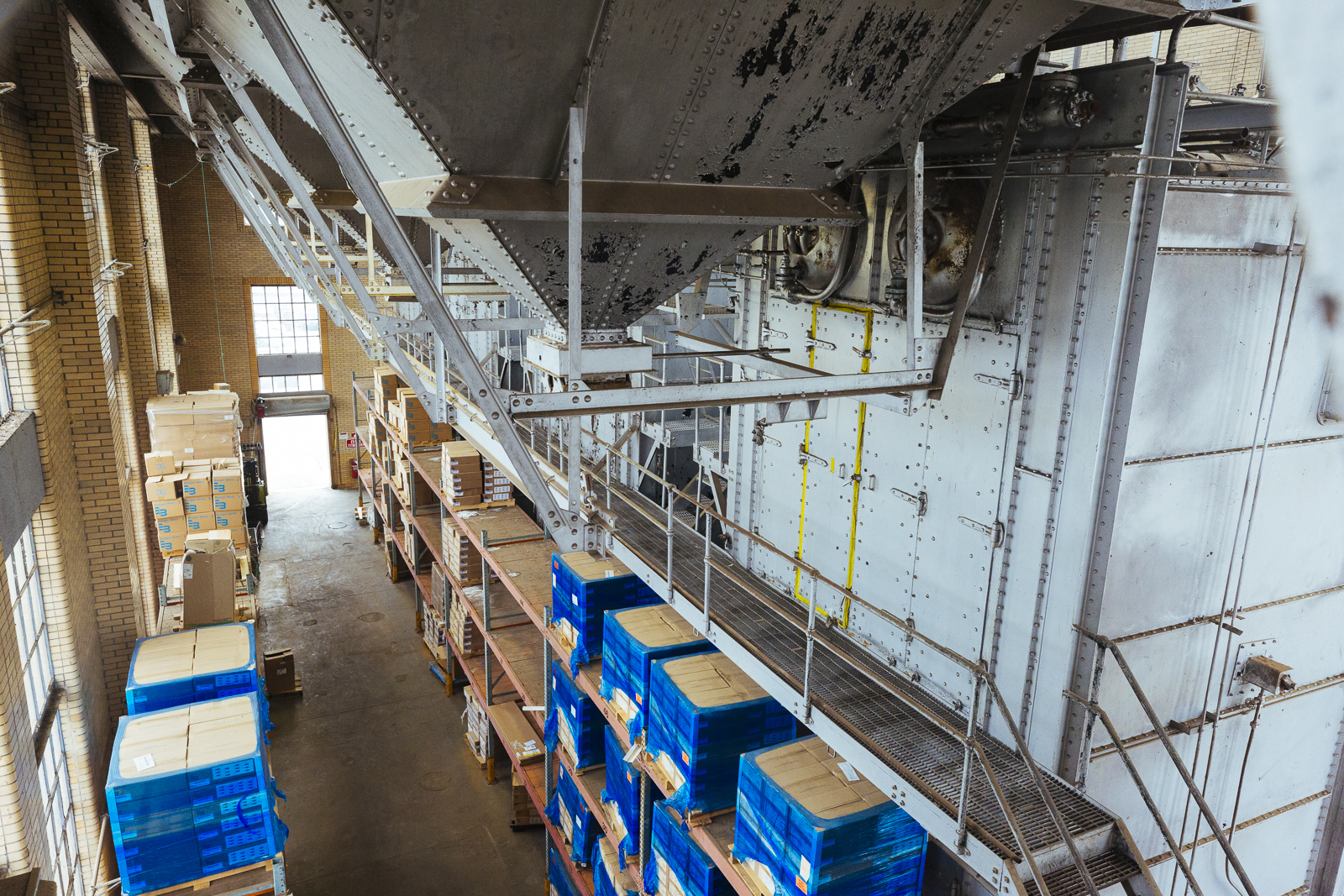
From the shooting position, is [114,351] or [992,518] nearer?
[992,518]

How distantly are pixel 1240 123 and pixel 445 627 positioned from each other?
11.8 m

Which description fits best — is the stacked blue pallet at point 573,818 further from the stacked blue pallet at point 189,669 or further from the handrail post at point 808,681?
the handrail post at point 808,681

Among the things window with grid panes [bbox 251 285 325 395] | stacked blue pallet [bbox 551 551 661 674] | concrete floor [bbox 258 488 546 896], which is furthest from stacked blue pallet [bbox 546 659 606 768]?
window with grid panes [bbox 251 285 325 395]

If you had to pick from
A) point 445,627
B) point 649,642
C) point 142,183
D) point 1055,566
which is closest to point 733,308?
point 649,642

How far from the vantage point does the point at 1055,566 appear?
5121mm

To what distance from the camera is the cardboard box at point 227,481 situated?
1292 centimetres

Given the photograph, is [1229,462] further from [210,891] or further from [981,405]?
[210,891]

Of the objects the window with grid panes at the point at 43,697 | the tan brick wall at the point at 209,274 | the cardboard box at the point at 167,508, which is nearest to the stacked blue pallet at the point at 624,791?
the window with grid panes at the point at 43,697

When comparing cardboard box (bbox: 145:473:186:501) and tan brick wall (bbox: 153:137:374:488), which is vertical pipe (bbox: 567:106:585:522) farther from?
tan brick wall (bbox: 153:137:374:488)

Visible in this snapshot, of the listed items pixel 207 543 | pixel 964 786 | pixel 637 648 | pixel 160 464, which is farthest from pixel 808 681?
pixel 160 464

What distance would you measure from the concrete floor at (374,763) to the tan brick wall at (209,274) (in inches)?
261

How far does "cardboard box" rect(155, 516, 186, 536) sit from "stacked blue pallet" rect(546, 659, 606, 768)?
24.7 feet

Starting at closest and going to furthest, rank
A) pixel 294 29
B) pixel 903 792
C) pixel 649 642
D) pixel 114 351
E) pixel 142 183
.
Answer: pixel 294 29 → pixel 903 792 → pixel 649 642 → pixel 114 351 → pixel 142 183

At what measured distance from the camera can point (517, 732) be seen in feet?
34.3
